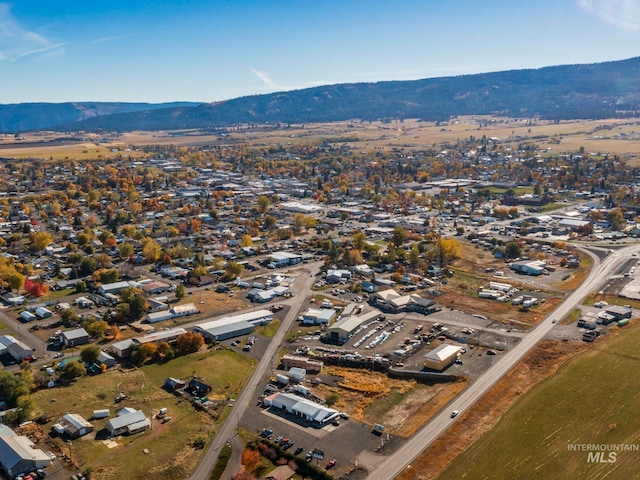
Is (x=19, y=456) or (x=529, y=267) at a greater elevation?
(x=19, y=456)

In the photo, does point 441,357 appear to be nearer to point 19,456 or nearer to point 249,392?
point 249,392

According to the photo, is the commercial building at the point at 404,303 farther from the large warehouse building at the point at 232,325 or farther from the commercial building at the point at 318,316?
the large warehouse building at the point at 232,325

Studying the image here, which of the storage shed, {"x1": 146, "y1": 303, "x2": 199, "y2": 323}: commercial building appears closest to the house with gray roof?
the storage shed

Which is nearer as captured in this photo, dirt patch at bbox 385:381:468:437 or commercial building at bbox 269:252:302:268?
dirt patch at bbox 385:381:468:437

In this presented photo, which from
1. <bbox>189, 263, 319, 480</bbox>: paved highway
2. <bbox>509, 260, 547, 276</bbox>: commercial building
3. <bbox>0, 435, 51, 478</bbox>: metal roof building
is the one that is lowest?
<bbox>509, 260, 547, 276</bbox>: commercial building

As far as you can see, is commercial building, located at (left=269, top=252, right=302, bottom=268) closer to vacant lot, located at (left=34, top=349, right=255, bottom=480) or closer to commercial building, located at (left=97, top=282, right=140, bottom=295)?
commercial building, located at (left=97, top=282, right=140, bottom=295)

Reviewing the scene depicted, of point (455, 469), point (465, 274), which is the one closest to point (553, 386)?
point (455, 469)

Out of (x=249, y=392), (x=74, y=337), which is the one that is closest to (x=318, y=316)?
(x=249, y=392)
